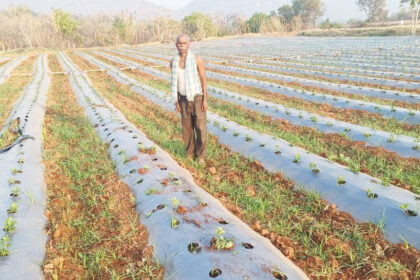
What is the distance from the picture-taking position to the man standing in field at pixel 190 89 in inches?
152

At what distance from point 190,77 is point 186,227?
7.05 feet

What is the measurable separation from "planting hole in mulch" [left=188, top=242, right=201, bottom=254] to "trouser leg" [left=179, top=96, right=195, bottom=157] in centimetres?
230

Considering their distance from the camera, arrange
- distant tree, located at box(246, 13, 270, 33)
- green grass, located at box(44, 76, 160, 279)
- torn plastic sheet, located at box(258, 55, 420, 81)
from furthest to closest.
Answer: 1. distant tree, located at box(246, 13, 270, 33)
2. torn plastic sheet, located at box(258, 55, 420, 81)
3. green grass, located at box(44, 76, 160, 279)

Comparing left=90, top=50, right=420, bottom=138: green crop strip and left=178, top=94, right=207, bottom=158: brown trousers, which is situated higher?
left=178, top=94, right=207, bottom=158: brown trousers

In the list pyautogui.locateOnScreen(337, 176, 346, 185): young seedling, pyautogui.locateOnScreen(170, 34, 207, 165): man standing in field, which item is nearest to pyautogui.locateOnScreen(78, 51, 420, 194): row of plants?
pyautogui.locateOnScreen(337, 176, 346, 185): young seedling

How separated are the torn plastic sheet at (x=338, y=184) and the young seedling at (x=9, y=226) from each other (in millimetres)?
3187

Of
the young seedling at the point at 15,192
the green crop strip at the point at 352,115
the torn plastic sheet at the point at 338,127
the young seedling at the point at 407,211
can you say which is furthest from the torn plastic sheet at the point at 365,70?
the young seedling at the point at 15,192

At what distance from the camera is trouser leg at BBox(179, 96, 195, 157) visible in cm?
420

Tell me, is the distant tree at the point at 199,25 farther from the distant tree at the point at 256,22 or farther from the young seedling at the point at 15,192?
the young seedling at the point at 15,192

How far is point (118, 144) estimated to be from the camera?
4.96 meters

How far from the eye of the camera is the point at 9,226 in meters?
2.63

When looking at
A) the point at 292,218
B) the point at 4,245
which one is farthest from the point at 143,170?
the point at 292,218

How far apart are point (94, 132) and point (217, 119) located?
8.83ft

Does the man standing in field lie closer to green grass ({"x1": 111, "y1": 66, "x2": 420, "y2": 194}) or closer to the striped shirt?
the striped shirt
